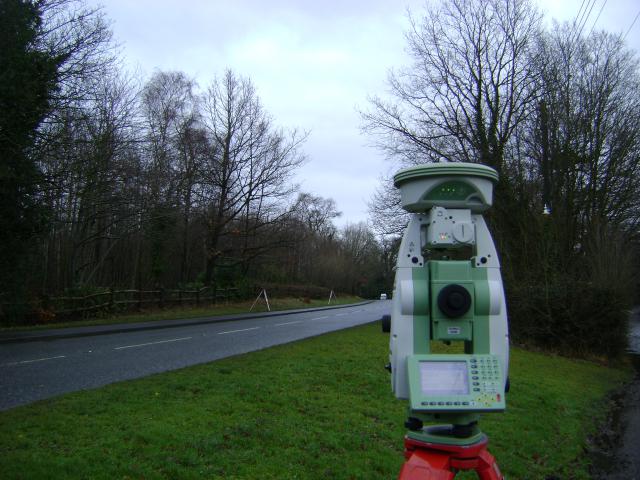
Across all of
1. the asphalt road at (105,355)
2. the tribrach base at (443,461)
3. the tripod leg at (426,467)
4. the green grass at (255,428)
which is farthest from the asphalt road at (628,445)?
the asphalt road at (105,355)

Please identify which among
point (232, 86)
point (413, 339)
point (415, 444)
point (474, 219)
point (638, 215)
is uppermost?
point (232, 86)

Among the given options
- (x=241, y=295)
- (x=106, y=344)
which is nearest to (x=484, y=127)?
(x=106, y=344)

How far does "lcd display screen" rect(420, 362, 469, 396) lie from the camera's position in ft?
10.0

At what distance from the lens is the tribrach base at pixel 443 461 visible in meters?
3.06

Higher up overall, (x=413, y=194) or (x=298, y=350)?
(x=413, y=194)

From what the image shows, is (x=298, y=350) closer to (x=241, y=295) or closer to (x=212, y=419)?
(x=212, y=419)

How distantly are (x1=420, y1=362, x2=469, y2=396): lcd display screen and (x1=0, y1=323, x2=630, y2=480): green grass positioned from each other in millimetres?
2337

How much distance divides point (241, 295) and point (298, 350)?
87.5 ft

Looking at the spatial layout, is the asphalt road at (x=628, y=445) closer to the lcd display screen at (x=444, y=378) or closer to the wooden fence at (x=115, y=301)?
the lcd display screen at (x=444, y=378)

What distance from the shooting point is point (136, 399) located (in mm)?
7031

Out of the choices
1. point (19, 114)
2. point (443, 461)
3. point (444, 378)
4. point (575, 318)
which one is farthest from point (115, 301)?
point (444, 378)

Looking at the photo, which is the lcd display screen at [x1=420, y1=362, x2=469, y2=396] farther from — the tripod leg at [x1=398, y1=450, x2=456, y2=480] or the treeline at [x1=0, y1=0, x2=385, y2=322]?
the treeline at [x1=0, y1=0, x2=385, y2=322]

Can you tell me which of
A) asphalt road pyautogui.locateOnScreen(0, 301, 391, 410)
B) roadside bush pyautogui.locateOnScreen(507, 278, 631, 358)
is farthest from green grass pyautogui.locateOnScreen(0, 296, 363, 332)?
roadside bush pyautogui.locateOnScreen(507, 278, 631, 358)

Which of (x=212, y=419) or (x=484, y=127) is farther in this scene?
(x=484, y=127)
